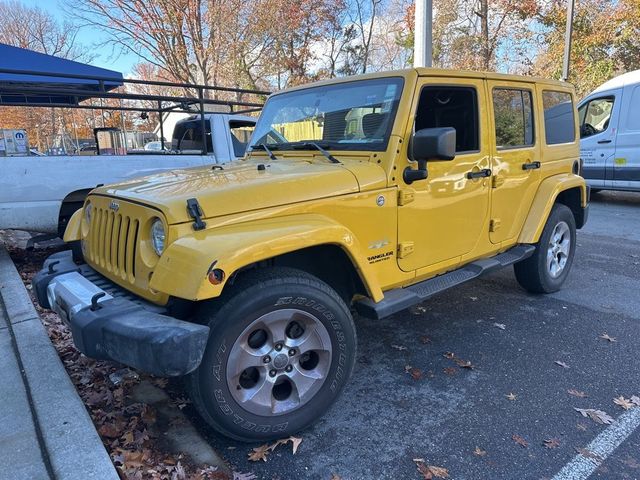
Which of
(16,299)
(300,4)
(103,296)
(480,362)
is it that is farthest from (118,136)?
(300,4)

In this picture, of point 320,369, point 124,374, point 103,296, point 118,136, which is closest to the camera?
point 103,296

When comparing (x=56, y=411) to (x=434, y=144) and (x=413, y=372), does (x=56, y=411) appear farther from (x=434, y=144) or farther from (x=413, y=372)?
(x=434, y=144)

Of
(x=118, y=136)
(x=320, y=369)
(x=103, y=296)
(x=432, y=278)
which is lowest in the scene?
(x=320, y=369)

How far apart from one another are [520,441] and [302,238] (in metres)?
1.62

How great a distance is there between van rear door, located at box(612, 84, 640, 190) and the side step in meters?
6.77

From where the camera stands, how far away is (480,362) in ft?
11.2

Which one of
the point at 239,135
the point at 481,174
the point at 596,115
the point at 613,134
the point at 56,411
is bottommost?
the point at 56,411

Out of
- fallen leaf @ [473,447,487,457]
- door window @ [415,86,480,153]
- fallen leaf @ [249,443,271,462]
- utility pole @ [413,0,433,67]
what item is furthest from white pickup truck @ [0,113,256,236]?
fallen leaf @ [473,447,487,457]

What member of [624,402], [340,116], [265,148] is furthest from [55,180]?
[624,402]

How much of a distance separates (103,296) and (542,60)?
74.1 feet

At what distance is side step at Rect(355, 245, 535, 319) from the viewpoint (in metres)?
2.87

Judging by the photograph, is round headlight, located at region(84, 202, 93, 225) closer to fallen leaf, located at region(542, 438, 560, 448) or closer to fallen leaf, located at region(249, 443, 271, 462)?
fallen leaf, located at region(249, 443, 271, 462)

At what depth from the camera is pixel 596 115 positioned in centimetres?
1004

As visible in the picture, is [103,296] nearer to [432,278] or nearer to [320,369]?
[320,369]
